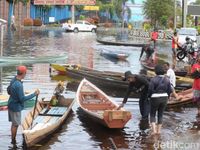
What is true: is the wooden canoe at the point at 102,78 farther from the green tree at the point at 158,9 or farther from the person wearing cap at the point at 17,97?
the green tree at the point at 158,9

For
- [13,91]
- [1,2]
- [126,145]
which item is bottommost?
[126,145]

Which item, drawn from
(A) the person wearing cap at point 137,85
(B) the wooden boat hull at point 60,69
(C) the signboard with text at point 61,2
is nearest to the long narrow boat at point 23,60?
(B) the wooden boat hull at point 60,69

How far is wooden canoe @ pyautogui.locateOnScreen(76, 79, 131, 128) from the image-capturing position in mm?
12047

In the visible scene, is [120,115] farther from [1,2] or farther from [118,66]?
[1,2]

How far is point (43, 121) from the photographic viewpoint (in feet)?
40.4

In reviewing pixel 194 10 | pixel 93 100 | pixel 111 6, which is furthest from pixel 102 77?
pixel 111 6

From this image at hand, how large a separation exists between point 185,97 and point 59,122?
15.9 feet

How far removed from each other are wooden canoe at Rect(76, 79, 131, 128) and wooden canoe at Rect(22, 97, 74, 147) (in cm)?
49

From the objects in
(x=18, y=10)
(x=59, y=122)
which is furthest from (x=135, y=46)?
(x=18, y=10)

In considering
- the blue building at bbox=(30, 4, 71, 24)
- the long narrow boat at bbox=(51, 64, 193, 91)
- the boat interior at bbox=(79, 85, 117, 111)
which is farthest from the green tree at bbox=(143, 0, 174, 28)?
the boat interior at bbox=(79, 85, 117, 111)

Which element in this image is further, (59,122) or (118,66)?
(118,66)

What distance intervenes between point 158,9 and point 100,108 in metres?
49.1

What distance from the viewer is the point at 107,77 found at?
19812 mm

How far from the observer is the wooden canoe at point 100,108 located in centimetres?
1205
